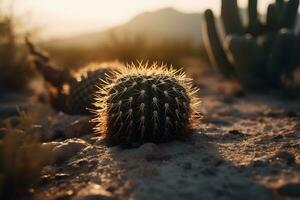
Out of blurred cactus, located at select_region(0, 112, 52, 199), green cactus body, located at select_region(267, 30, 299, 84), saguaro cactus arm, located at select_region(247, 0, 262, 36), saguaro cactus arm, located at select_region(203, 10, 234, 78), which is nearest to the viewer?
blurred cactus, located at select_region(0, 112, 52, 199)

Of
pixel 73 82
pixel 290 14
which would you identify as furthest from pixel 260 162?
pixel 290 14

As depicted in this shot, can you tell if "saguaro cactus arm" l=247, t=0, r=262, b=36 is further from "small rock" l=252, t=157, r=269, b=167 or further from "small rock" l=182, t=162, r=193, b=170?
"small rock" l=182, t=162, r=193, b=170

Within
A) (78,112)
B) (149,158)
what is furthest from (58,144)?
(78,112)

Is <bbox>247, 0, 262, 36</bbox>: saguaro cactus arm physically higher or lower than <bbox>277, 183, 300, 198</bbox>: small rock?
higher

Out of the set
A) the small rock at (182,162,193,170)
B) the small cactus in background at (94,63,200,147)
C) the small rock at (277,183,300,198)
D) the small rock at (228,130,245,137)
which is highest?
the small cactus in background at (94,63,200,147)

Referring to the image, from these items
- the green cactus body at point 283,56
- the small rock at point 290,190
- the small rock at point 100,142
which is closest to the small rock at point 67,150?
the small rock at point 100,142

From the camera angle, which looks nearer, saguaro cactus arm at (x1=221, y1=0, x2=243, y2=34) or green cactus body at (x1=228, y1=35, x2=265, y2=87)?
green cactus body at (x1=228, y1=35, x2=265, y2=87)

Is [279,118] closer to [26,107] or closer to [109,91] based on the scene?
[109,91]

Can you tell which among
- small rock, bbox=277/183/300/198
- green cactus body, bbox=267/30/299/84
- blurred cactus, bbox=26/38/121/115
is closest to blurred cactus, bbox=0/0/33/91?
blurred cactus, bbox=26/38/121/115
